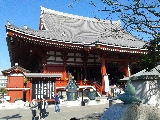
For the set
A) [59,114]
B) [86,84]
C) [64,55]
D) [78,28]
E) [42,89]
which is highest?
[78,28]

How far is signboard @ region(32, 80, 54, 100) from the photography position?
16266 millimetres

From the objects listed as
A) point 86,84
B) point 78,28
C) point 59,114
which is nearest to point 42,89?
point 59,114

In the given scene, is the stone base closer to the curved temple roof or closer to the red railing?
the red railing

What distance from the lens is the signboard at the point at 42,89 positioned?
53.4 feet

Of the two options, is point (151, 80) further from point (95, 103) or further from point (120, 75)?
point (120, 75)

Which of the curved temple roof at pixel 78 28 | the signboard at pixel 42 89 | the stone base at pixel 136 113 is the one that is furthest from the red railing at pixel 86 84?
the stone base at pixel 136 113

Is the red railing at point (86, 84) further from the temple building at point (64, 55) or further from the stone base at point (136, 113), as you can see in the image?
the stone base at point (136, 113)

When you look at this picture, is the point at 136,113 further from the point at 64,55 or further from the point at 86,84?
the point at 64,55

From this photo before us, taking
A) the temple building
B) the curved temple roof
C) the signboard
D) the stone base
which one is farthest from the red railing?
the stone base

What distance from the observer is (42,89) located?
1641cm

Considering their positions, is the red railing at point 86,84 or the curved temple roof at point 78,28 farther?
the curved temple roof at point 78,28

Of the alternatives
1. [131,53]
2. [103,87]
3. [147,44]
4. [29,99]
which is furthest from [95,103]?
[147,44]

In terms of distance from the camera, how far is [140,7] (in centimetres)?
568

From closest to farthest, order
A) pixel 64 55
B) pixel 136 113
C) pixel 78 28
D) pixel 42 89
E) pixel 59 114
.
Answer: pixel 136 113 < pixel 59 114 < pixel 42 89 < pixel 64 55 < pixel 78 28
